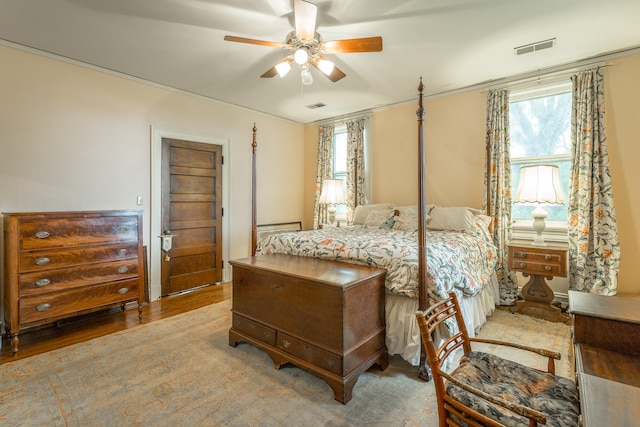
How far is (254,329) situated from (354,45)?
2.33m

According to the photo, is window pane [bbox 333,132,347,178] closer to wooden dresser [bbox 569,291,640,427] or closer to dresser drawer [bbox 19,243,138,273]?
dresser drawer [bbox 19,243,138,273]

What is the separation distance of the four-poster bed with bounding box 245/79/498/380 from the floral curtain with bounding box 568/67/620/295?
965mm

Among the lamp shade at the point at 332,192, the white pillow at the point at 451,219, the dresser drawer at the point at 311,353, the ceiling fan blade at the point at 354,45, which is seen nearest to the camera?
the dresser drawer at the point at 311,353

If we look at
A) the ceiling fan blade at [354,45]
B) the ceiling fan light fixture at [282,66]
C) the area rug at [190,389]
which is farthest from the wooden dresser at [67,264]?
the ceiling fan blade at [354,45]

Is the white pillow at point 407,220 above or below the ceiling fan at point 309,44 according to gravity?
below

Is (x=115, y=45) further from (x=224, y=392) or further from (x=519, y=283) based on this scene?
(x=519, y=283)

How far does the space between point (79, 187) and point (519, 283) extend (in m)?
5.06

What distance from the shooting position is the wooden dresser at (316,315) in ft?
6.16

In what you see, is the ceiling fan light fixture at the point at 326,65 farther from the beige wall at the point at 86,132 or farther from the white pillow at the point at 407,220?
the beige wall at the point at 86,132

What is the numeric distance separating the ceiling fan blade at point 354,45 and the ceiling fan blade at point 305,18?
0.15 metres

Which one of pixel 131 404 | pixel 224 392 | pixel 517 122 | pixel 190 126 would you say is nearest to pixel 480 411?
pixel 224 392

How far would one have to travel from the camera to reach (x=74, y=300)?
106 inches

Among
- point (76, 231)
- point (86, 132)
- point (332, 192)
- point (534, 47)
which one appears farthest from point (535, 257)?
point (86, 132)

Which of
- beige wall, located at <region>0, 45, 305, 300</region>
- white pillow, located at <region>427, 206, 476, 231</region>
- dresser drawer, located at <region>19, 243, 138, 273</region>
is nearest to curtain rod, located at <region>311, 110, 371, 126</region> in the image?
beige wall, located at <region>0, 45, 305, 300</region>
